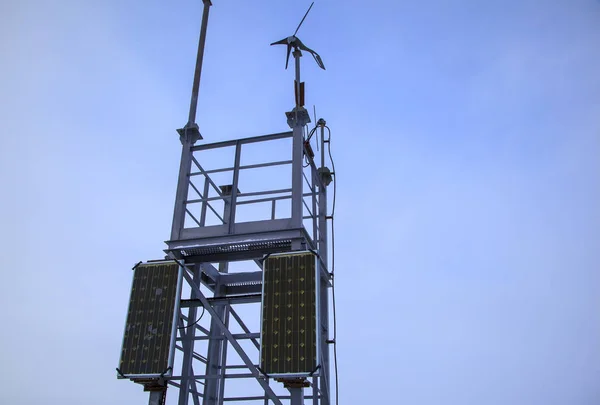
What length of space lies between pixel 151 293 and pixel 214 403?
4815 mm

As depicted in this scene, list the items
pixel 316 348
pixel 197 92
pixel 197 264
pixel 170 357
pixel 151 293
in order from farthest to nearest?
pixel 197 92 < pixel 197 264 < pixel 151 293 < pixel 170 357 < pixel 316 348

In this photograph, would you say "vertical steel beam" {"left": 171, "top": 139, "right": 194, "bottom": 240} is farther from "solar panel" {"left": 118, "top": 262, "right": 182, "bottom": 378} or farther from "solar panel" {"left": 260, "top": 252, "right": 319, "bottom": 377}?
"solar panel" {"left": 260, "top": 252, "right": 319, "bottom": 377}

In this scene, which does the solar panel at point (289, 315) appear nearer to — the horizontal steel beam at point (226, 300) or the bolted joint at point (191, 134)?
the horizontal steel beam at point (226, 300)

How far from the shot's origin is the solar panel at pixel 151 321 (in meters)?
14.2

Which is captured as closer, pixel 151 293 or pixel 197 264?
pixel 151 293

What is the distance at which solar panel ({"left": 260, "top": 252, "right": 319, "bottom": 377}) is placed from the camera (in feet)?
43.6

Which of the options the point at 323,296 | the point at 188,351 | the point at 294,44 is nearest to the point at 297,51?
the point at 294,44

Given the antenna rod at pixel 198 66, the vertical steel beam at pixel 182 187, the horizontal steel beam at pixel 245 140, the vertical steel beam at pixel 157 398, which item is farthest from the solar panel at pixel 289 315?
the antenna rod at pixel 198 66

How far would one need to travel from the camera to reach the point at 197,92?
18.8 meters

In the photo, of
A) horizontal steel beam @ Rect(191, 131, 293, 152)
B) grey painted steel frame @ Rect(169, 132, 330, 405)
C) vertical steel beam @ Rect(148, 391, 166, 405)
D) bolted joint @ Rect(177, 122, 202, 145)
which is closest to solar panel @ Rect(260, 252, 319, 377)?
grey painted steel frame @ Rect(169, 132, 330, 405)

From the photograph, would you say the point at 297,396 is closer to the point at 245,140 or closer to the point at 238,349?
the point at 238,349

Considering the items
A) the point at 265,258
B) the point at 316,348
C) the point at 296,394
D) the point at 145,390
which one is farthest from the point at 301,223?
the point at 145,390

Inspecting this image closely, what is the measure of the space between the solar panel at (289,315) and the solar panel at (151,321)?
8.88 feet

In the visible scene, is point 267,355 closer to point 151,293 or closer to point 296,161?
point 151,293
